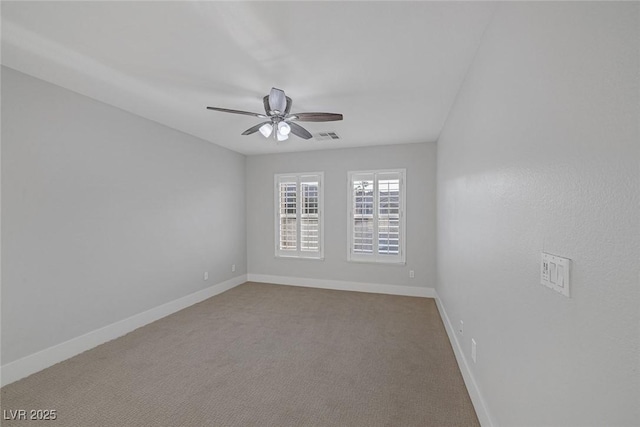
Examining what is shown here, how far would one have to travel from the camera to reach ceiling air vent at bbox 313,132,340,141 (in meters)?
4.12

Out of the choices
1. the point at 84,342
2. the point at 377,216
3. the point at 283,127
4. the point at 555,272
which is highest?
the point at 283,127

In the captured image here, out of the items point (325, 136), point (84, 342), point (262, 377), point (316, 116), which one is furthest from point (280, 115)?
point (84, 342)

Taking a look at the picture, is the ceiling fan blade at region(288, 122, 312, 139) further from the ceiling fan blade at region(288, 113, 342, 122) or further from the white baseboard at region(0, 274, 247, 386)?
the white baseboard at region(0, 274, 247, 386)

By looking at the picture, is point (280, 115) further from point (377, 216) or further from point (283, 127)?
point (377, 216)

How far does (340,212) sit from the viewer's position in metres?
5.16

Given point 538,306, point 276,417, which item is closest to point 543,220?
point 538,306

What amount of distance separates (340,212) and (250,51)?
3.45 m

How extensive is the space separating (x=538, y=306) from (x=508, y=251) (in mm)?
375

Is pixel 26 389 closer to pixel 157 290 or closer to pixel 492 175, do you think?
pixel 157 290

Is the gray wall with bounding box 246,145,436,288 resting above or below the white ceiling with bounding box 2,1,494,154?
below

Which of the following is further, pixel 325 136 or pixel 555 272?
pixel 325 136

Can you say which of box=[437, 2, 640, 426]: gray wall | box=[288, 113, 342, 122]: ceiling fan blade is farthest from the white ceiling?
box=[437, 2, 640, 426]: gray wall

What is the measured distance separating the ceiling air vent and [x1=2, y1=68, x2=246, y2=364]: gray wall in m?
1.92

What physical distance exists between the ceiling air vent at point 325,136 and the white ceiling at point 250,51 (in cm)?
87
